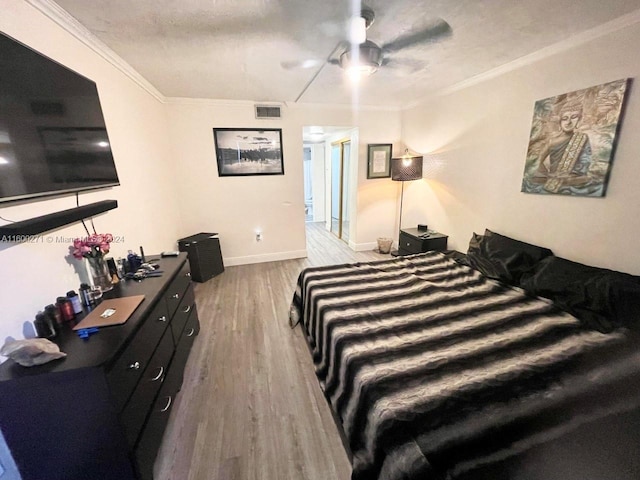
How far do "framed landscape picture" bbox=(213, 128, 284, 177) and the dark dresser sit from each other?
2.90 meters

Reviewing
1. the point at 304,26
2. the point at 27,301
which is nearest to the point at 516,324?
the point at 304,26

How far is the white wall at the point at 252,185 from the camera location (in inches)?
140

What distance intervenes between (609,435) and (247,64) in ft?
10.5

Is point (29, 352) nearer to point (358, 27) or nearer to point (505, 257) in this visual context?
point (358, 27)

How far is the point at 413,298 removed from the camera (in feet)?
6.31

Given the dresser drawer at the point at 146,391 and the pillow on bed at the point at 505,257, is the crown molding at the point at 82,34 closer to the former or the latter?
the dresser drawer at the point at 146,391

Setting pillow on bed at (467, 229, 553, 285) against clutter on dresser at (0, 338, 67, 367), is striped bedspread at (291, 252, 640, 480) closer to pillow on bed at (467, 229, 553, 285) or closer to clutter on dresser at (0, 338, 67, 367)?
pillow on bed at (467, 229, 553, 285)

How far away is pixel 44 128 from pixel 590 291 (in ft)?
10.7

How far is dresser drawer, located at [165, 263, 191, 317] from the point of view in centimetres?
173

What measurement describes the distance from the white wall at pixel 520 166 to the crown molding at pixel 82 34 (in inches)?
137

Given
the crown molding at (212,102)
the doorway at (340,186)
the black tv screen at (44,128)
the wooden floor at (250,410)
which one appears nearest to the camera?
the black tv screen at (44,128)

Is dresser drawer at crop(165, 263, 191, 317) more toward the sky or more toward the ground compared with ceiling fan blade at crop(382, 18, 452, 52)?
more toward the ground

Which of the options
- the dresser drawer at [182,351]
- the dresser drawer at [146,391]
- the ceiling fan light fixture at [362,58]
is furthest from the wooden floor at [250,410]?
the ceiling fan light fixture at [362,58]

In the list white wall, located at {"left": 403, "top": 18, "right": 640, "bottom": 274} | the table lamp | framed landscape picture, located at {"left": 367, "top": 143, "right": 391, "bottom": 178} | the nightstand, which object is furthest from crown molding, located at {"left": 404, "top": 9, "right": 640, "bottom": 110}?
the nightstand
